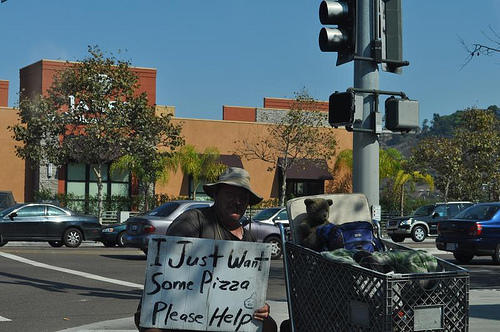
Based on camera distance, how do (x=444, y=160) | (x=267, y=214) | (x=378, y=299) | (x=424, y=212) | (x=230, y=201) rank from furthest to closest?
1. (x=444, y=160)
2. (x=424, y=212)
3. (x=267, y=214)
4. (x=230, y=201)
5. (x=378, y=299)

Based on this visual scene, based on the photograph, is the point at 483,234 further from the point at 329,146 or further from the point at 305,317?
the point at 329,146

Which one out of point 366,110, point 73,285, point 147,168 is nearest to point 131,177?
point 147,168

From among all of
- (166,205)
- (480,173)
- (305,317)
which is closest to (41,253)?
(166,205)

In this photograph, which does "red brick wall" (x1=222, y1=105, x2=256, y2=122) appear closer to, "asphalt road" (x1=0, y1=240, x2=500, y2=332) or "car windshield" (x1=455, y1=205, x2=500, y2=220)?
"asphalt road" (x1=0, y1=240, x2=500, y2=332)

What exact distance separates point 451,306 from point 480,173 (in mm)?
45193

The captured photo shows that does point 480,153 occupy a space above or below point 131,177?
above

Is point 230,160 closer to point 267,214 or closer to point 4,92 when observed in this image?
point 4,92

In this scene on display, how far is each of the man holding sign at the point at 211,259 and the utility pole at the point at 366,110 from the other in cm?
457

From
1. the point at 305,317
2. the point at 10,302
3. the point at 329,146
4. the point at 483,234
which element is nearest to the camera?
the point at 305,317

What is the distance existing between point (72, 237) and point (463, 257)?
→ 39.6 ft

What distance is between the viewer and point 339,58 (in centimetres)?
960

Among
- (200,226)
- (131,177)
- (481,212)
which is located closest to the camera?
(200,226)

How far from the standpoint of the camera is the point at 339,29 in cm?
946

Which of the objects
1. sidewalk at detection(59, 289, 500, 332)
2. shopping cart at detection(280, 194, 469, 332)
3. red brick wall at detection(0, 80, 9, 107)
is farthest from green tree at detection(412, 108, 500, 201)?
shopping cart at detection(280, 194, 469, 332)
